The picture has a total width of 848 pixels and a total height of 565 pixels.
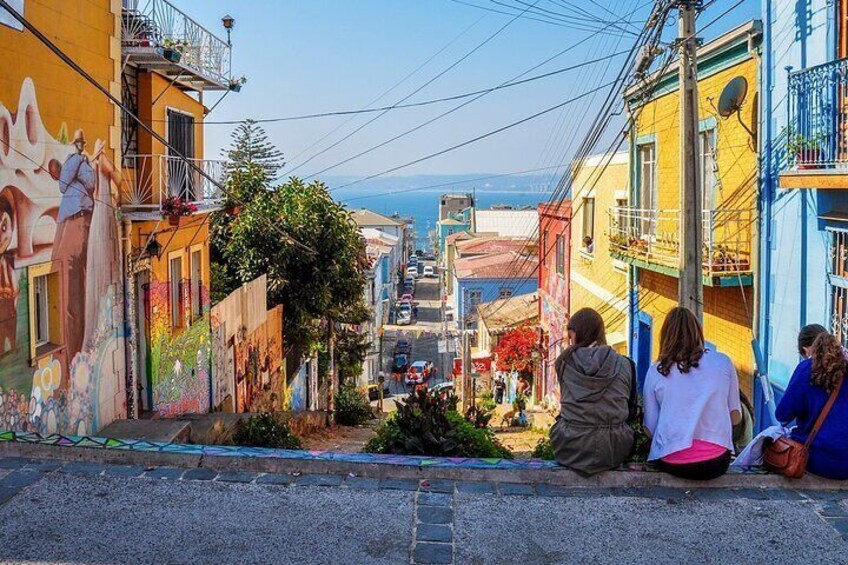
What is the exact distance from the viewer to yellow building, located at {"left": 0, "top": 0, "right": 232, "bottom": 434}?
9.11m

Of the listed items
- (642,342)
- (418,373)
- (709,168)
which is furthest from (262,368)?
(418,373)

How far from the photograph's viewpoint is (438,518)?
5.20 metres

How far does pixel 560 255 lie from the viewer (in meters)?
25.2

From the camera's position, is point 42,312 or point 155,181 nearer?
point 42,312

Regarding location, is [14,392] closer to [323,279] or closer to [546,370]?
[323,279]

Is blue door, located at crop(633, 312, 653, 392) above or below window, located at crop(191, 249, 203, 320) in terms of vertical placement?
below

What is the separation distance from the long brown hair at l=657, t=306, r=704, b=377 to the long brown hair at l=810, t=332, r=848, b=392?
2.30 feet

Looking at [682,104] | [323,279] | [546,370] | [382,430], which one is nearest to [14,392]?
[382,430]

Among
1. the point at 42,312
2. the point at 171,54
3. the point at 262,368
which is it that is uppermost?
the point at 171,54

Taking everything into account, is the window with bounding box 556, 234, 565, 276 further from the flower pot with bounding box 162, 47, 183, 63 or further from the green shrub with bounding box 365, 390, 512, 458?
the green shrub with bounding box 365, 390, 512, 458

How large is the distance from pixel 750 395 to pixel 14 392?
941 centimetres

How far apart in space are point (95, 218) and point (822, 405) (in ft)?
29.4

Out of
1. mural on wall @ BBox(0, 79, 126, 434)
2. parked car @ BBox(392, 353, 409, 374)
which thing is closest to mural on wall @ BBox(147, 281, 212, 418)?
mural on wall @ BBox(0, 79, 126, 434)

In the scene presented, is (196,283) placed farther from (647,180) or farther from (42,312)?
(647,180)
